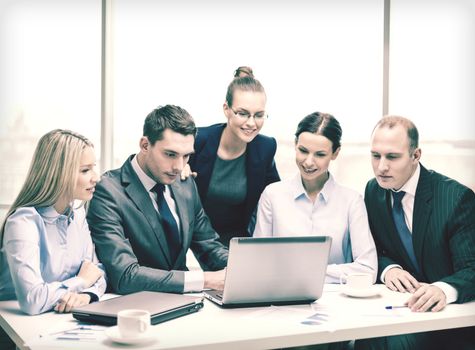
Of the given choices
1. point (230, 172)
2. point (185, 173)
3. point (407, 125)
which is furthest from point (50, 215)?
point (407, 125)

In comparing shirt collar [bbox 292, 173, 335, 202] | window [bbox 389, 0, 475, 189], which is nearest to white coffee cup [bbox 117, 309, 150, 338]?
shirt collar [bbox 292, 173, 335, 202]

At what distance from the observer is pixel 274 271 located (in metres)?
2.03

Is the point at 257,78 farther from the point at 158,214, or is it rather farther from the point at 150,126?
the point at 158,214

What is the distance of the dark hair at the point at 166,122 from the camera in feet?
8.29

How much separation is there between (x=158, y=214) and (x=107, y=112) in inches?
55.4

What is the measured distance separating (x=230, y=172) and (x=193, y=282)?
2.96 ft

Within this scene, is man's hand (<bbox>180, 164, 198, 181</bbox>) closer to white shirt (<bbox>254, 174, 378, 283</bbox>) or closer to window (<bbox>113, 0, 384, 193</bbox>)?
white shirt (<bbox>254, 174, 378, 283</bbox>)

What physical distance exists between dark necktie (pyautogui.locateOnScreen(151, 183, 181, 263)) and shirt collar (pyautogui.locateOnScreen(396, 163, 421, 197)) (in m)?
1.05

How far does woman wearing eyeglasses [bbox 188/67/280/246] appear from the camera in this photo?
9.95 ft

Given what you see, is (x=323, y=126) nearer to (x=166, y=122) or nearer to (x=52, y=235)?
(x=166, y=122)

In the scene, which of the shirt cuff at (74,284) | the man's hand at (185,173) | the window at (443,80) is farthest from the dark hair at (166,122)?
the window at (443,80)

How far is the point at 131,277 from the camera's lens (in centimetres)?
223

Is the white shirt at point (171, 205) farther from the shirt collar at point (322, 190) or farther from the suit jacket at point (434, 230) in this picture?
the suit jacket at point (434, 230)

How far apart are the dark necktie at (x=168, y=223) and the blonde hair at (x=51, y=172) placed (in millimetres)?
477
